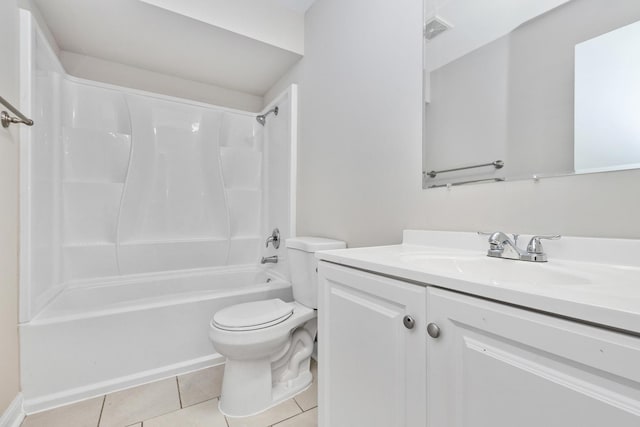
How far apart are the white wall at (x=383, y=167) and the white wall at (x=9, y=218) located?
1493mm

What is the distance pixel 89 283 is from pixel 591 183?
2751 millimetres

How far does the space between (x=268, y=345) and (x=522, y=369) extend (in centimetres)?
107

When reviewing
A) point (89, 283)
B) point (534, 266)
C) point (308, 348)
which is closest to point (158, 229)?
point (89, 283)

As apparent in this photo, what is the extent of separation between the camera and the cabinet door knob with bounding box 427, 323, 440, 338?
0.60m

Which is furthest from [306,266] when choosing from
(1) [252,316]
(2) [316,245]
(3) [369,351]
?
(3) [369,351]

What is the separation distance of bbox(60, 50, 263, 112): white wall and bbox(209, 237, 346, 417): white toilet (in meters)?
1.84

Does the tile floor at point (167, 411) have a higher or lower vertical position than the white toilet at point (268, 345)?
lower

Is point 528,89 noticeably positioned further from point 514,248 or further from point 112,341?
point 112,341

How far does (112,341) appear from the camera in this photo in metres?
1.42

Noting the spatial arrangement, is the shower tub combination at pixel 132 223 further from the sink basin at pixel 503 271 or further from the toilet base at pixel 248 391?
the sink basin at pixel 503 271

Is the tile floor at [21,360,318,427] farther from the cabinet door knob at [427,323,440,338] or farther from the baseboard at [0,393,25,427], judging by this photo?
the cabinet door knob at [427,323,440,338]

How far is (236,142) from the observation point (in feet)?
8.70

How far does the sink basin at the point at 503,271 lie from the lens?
24.2 inches

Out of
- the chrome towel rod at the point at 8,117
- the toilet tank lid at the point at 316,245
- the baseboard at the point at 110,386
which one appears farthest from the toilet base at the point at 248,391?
the chrome towel rod at the point at 8,117
